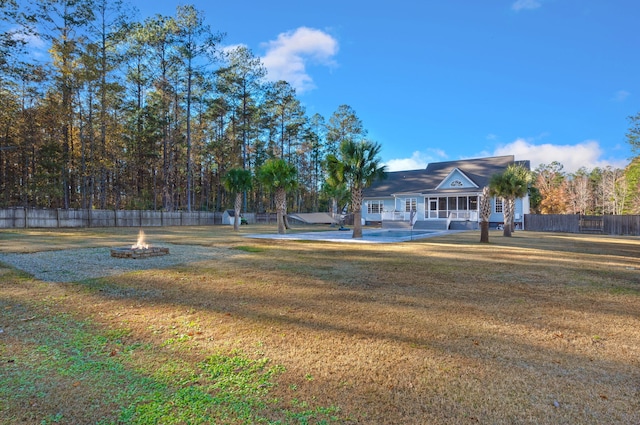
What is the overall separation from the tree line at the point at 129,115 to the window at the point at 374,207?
23.2ft

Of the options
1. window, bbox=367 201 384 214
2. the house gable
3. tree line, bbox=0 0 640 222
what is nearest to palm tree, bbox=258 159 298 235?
tree line, bbox=0 0 640 222

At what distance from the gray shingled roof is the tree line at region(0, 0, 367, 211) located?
19.7 feet

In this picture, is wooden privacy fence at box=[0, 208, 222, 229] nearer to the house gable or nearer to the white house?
the white house

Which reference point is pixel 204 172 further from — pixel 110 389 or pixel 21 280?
pixel 110 389

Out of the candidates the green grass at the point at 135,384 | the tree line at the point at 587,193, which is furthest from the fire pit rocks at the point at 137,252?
the tree line at the point at 587,193

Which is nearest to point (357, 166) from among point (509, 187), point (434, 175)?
point (509, 187)

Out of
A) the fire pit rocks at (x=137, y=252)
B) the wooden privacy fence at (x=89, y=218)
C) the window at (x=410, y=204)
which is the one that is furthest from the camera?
the window at (x=410, y=204)

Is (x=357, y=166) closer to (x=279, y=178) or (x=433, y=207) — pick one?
(x=279, y=178)

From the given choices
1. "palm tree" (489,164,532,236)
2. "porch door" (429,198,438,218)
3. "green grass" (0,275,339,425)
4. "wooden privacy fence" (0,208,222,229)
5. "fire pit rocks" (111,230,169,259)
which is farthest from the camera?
"porch door" (429,198,438,218)

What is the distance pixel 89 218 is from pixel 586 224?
39.0 meters

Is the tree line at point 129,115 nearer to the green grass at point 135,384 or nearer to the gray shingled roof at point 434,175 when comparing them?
the gray shingled roof at point 434,175

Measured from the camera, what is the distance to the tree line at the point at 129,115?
23.6 metres

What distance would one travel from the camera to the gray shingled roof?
30.2m

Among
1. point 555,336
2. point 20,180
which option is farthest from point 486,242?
point 20,180
